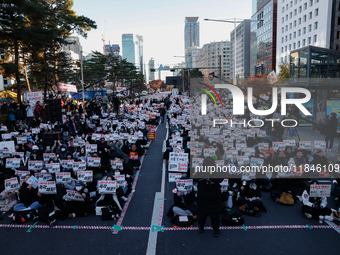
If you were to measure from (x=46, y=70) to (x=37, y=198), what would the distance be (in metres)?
Result: 22.8

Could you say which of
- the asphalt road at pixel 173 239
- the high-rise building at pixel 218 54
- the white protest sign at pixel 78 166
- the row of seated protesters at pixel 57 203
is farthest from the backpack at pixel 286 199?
the high-rise building at pixel 218 54

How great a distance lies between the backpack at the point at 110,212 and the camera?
8.54 metres

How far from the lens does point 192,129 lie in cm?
1909

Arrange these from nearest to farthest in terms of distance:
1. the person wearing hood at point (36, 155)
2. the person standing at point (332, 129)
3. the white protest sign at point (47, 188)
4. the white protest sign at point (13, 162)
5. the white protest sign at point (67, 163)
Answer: the white protest sign at point (47, 188) < the white protest sign at point (67, 163) < the white protest sign at point (13, 162) < the person wearing hood at point (36, 155) < the person standing at point (332, 129)

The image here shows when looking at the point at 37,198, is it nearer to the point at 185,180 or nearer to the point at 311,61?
the point at 185,180

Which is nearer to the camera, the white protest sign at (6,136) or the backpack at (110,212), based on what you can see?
the backpack at (110,212)

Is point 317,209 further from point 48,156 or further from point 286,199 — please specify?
point 48,156

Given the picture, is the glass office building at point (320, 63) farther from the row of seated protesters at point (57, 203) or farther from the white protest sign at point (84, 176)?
the row of seated protesters at point (57, 203)

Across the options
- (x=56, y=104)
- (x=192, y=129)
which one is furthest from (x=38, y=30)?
(x=192, y=129)

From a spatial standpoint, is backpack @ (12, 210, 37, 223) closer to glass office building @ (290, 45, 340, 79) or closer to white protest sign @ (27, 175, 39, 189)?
white protest sign @ (27, 175, 39, 189)

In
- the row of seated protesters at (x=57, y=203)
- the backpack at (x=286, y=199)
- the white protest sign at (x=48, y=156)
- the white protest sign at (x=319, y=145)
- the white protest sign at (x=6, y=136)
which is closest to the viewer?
the row of seated protesters at (x=57, y=203)

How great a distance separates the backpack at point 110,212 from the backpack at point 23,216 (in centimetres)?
234

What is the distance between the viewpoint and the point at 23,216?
28.1 feet

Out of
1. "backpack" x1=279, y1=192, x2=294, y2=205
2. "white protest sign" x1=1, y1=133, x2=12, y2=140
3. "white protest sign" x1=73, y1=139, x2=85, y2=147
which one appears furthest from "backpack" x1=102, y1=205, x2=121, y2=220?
"white protest sign" x1=1, y1=133, x2=12, y2=140
